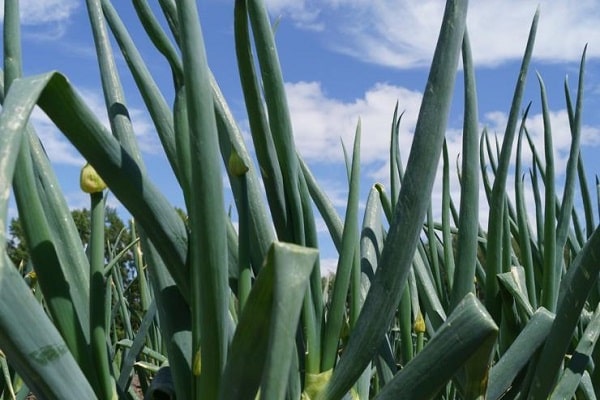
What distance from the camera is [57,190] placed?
0.48m

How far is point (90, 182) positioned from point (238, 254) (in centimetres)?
13

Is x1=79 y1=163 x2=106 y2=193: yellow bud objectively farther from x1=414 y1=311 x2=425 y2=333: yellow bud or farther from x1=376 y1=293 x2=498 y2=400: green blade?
x1=414 y1=311 x2=425 y2=333: yellow bud

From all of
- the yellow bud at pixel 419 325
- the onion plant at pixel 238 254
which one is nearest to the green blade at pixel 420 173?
the onion plant at pixel 238 254

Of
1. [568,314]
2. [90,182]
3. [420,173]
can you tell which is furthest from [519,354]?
[90,182]

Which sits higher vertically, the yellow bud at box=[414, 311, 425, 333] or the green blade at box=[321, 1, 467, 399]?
the green blade at box=[321, 1, 467, 399]

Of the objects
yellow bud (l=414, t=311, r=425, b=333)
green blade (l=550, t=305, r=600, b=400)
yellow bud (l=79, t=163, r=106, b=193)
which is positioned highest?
yellow bud (l=79, t=163, r=106, b=193)

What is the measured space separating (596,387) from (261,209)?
42 centimetres

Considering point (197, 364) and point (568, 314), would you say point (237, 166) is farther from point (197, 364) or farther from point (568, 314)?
point (568, 314)

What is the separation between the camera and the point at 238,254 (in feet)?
1.51

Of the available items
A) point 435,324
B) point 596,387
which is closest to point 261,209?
point 435,324

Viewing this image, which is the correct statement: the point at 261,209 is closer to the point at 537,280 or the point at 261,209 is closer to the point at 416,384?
the point at 416,384

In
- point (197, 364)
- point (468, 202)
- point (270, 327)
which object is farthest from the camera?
point (468, 202)

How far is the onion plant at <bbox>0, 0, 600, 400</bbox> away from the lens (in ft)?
1.22

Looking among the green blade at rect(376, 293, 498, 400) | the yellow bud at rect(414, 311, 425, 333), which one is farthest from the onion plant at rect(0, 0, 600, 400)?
the yellow bud at rect(414, 311, 425, 333)
